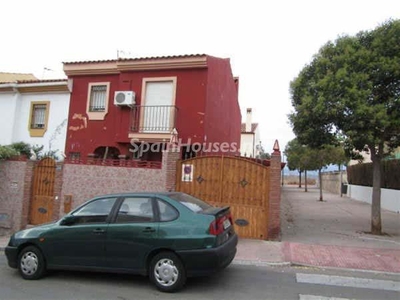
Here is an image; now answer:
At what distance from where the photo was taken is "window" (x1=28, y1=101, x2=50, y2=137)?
590 inches

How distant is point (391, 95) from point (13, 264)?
33.1 ft

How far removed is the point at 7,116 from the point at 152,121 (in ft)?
22.9

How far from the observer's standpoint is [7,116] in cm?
1537

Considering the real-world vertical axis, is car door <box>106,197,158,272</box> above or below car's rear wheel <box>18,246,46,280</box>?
above

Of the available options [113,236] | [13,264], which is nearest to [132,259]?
[113,236]

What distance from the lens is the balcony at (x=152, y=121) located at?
12977 millimetres

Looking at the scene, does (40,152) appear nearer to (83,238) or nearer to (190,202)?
(83,238)

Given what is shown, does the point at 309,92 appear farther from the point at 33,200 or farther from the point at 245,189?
the point at 33,200

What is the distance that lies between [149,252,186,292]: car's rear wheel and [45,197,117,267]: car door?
0.91 metres

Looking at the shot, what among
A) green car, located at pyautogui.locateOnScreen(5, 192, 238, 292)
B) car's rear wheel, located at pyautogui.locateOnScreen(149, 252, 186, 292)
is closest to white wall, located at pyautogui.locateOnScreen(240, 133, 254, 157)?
green car, located at pyautogui.locateOnScreen(5, 192, 238, 292)

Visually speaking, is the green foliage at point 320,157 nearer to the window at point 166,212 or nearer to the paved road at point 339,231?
the paved road at point 339,231

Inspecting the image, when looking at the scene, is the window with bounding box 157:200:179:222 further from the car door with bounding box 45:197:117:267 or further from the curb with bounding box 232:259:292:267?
the curb with bounding box 232:259:292:267

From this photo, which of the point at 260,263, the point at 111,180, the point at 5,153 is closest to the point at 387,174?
the point at 260,263

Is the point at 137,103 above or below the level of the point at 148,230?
above
